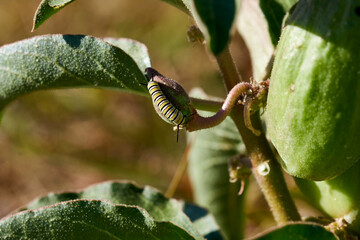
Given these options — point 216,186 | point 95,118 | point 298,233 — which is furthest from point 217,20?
point 95,118

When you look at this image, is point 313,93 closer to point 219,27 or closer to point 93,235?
point 219,27

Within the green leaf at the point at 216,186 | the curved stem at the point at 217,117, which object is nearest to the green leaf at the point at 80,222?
the curved stem at the point at 217,117

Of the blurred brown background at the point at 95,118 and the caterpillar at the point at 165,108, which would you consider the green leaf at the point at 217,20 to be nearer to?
the caterpillar at the point at 165,108

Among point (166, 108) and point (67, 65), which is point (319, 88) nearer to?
point (166, 108)

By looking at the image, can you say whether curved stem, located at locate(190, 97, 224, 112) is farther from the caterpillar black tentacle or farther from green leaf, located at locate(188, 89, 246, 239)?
green leaf, located at locate(188, 89, 246, 239)

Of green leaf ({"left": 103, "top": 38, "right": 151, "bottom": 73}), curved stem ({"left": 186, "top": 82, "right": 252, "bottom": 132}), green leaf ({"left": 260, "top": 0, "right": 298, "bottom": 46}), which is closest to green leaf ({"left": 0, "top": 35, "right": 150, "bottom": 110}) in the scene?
green leaf ({"left": 103, "top": 38, "right": 151, "bottom": 73})

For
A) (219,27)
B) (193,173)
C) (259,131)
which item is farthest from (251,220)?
(219,27)
